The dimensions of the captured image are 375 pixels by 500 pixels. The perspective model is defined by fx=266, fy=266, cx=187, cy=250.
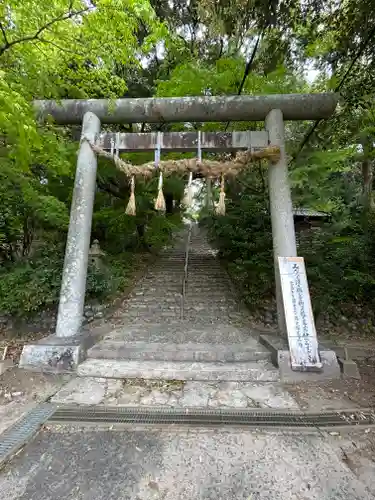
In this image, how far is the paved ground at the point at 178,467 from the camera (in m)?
1.89

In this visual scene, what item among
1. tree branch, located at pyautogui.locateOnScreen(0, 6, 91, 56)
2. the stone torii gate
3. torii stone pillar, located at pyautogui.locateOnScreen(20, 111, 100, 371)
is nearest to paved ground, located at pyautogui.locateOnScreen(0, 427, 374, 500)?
torii stone pillar, located at pyautogui.locateOnScreen(20, 111, 100, 371)

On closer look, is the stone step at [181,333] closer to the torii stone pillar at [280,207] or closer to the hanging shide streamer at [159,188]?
the torii stone pillar at [280,207]

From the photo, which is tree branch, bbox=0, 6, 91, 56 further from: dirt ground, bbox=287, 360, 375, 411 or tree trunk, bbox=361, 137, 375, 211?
tree trunk, bbox=361, 137, 375, 211

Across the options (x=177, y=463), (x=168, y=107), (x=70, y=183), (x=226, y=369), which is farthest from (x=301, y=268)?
(x=70, y=183)

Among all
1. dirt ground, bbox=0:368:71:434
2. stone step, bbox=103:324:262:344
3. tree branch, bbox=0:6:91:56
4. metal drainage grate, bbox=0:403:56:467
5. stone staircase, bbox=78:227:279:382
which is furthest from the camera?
stone step, bbox=103:324:262:344

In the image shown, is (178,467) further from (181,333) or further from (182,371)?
(181,333)

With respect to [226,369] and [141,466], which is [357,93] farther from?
[141,466]

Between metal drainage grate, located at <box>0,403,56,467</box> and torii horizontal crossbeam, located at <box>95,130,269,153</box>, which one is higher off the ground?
torii horizontal crossbeam, located at <box>95,130,269,153</box>

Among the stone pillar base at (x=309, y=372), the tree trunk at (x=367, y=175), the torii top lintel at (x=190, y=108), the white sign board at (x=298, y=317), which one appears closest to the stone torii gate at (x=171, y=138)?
the torii top lintel at (x=190, y=108)

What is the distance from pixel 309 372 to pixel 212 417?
1.68 m

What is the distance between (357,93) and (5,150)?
6488 mm

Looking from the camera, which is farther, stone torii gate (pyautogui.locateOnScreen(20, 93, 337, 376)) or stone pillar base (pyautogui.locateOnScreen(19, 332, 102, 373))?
stone torii gate (pyautogui.locateOnScreen(20, 93, 337, 376))

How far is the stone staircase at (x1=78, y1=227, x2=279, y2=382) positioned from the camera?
12.6ft

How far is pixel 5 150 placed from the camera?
4441mm
